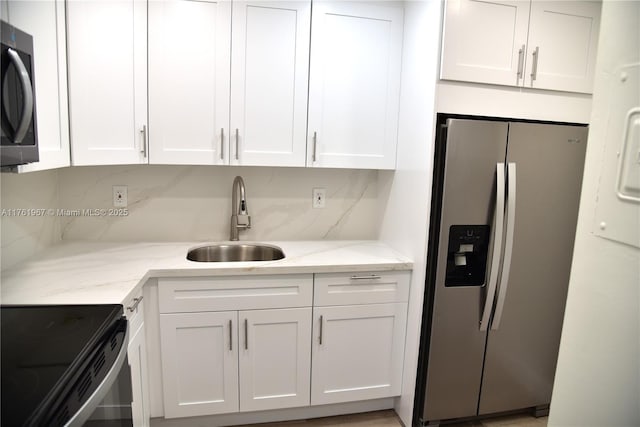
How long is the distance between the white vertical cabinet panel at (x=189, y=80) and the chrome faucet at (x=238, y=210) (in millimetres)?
263

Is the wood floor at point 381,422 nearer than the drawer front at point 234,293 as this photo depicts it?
No

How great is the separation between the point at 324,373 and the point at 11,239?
158 centimetres

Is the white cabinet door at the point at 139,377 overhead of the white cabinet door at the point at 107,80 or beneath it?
beneath

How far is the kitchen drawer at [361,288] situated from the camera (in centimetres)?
218

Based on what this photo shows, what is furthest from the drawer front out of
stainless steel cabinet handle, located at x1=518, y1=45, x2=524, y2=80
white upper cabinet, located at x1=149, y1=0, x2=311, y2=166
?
stainless steel cabinet handle, located at x1=518, y1=45, x2=524, y2=80

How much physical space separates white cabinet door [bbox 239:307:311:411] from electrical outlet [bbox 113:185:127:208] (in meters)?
0.97

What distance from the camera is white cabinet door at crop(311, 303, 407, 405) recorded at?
Result: 223cm

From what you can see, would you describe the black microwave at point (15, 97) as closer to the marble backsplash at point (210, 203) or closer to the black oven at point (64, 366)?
the black oven at point (64, 366)

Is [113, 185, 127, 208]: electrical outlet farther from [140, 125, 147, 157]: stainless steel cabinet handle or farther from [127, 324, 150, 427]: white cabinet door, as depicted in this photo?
[127, 324, 150, 427]: white cabinet door

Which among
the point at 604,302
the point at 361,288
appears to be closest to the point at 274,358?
the point at 361,288

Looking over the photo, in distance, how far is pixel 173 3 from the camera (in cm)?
209

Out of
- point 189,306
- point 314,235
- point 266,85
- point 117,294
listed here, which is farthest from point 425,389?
point 266,85

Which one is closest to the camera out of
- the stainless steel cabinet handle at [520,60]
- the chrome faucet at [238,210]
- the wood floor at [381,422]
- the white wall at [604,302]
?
the white wall at [604,302]

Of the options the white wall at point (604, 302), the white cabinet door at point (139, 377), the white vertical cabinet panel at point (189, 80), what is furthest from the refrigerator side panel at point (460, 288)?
the white cabinet door at point (139, 377)
